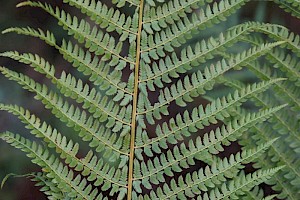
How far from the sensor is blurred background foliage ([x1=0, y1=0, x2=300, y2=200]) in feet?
7.28

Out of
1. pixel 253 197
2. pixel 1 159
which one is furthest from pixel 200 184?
pixel 1 159

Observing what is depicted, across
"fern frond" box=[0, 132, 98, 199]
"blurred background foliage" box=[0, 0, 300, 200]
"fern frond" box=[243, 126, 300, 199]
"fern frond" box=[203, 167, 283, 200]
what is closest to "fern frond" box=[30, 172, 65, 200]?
"fern frond" box=[0, 132, 98, 199]

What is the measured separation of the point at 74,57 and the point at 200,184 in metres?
0.26

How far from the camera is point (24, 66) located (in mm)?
2797

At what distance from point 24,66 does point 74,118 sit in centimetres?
201

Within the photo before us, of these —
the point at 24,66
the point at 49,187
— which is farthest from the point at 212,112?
the point at 24,66

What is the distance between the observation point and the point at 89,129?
0.86 m

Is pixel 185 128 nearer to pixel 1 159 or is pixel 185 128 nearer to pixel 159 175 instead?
pixel 159 175

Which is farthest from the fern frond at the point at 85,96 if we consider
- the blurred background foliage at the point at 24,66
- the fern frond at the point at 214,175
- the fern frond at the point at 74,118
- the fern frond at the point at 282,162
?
the blurred background foliage at the point at 24,66

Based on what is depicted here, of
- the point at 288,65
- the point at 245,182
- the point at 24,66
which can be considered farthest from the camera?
the point at 24,66

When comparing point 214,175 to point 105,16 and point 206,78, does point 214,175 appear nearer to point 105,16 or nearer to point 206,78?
point 206,78

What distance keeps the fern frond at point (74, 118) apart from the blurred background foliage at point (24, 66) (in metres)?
1.10

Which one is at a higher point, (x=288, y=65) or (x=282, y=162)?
(x=288, y=65)

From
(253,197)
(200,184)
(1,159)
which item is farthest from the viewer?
(1,159)
